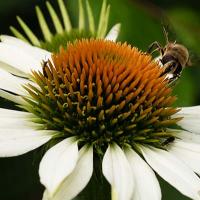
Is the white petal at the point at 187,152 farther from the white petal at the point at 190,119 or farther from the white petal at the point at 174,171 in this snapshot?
the white petal at the point at 190,119

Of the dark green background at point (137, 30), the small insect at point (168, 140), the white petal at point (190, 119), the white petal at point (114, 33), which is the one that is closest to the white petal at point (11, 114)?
the small insect at point (168, 140)

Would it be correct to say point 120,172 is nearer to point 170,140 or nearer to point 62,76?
point 170,140

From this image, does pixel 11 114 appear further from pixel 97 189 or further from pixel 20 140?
pixel 97 189

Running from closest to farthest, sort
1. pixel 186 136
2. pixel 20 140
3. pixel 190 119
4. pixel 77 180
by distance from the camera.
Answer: pixel 77 180
pixel 20 140
pixel 186 136
pixel 190 119

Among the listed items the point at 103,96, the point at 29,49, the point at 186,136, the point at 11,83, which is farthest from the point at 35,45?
the point at 186,136

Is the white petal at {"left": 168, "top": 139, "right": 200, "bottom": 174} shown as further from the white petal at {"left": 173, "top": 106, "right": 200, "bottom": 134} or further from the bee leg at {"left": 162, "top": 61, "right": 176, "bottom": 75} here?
the bee leg at {"left": 162, "top": 61, "right": 176, "bottom": 75}

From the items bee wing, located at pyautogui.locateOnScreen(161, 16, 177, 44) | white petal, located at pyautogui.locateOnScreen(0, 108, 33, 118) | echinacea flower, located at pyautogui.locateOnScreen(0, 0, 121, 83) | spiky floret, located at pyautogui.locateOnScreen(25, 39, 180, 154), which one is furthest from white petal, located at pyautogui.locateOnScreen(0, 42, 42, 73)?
bee wing, located at pyautogui.locateOnScreen(161, 16, 177, 44)
